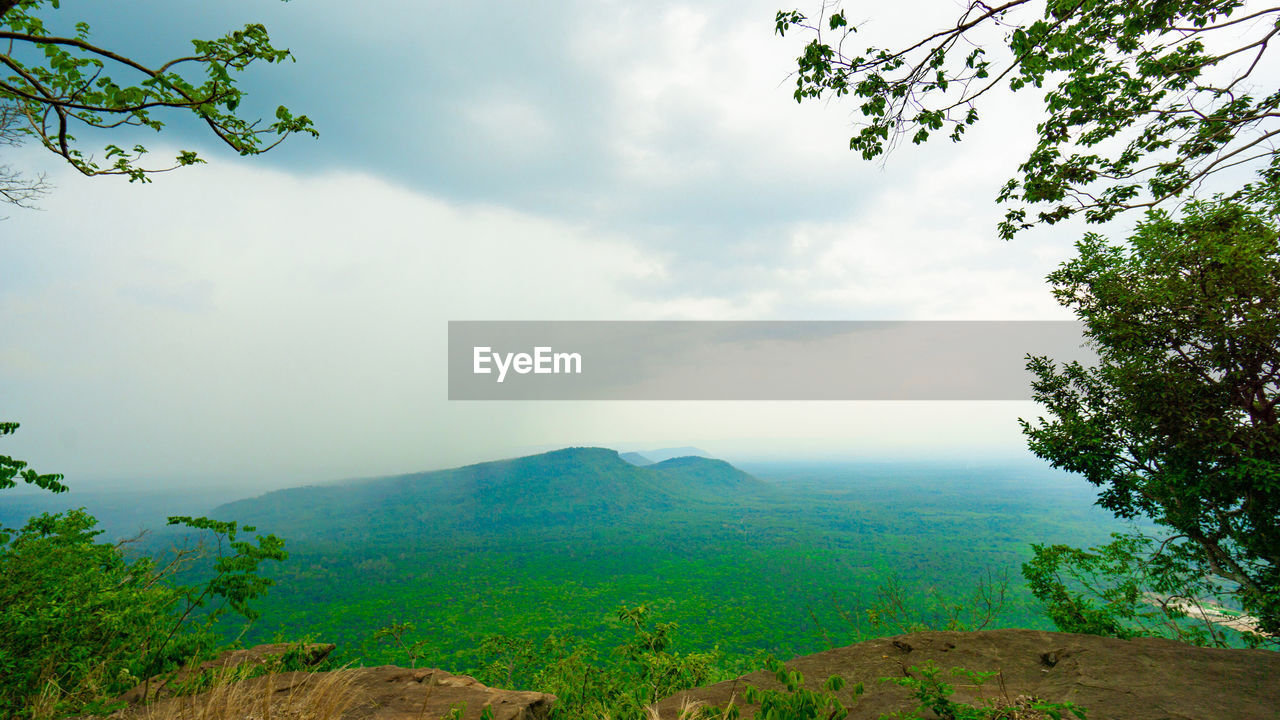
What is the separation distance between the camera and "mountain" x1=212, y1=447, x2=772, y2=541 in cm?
14188

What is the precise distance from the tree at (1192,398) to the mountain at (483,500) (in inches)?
5600

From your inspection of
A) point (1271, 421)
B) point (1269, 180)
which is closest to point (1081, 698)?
point (1271, 421)

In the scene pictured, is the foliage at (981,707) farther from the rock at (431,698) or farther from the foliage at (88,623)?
the foliage at (88,623)

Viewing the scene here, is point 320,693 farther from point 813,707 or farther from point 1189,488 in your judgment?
point 1189,488

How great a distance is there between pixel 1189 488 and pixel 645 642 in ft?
37.0

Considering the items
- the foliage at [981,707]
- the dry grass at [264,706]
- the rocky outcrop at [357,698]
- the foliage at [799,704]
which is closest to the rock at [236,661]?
the rocky outcrop at [357,698]

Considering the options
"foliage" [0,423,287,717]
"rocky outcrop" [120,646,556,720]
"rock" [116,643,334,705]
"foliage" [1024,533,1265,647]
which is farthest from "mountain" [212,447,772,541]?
"foliage" [1024,533,1265,647]

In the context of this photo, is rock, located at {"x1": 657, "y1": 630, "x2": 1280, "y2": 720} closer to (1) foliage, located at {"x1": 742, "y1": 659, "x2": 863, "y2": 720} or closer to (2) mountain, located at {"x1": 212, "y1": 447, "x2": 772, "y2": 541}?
(1) foliage, located at {"x1": 742, "y1": 659, "x2": 863, "y2": 720}

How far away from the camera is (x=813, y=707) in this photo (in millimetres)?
3893

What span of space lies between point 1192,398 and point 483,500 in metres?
175

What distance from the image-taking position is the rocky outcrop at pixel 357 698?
11.3 ft

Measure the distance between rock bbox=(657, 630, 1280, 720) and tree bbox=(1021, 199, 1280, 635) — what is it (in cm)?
504

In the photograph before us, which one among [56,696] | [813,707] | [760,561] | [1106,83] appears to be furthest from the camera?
[760,561]

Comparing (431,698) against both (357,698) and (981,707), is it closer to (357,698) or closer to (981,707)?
(357,698)
